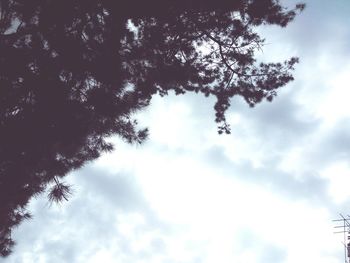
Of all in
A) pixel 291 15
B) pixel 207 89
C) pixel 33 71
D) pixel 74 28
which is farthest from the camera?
pixel 207 89

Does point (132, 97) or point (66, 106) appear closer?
point (66, 106)

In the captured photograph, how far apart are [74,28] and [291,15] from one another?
404 cm

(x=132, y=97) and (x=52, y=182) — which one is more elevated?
(x=132, y=97)

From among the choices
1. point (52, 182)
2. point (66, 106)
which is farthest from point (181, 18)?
point (52, 182)

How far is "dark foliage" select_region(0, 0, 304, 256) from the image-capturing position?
14.7ft

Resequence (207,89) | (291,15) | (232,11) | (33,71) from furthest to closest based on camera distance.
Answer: (207,89), (291,15), (232,11), (33,71)

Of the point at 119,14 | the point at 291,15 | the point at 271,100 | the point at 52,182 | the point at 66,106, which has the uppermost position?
the point at 291,15

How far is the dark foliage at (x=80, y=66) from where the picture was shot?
14.7 ft

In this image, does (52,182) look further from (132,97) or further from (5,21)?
(5,21)

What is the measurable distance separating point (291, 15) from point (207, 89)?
2146 millimetres

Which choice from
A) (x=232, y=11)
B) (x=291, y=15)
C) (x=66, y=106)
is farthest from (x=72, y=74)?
(x=291, y=15)

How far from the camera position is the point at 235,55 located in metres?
6.46

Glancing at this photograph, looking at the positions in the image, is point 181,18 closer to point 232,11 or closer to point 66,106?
point 232,11

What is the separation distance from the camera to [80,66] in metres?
4.71
